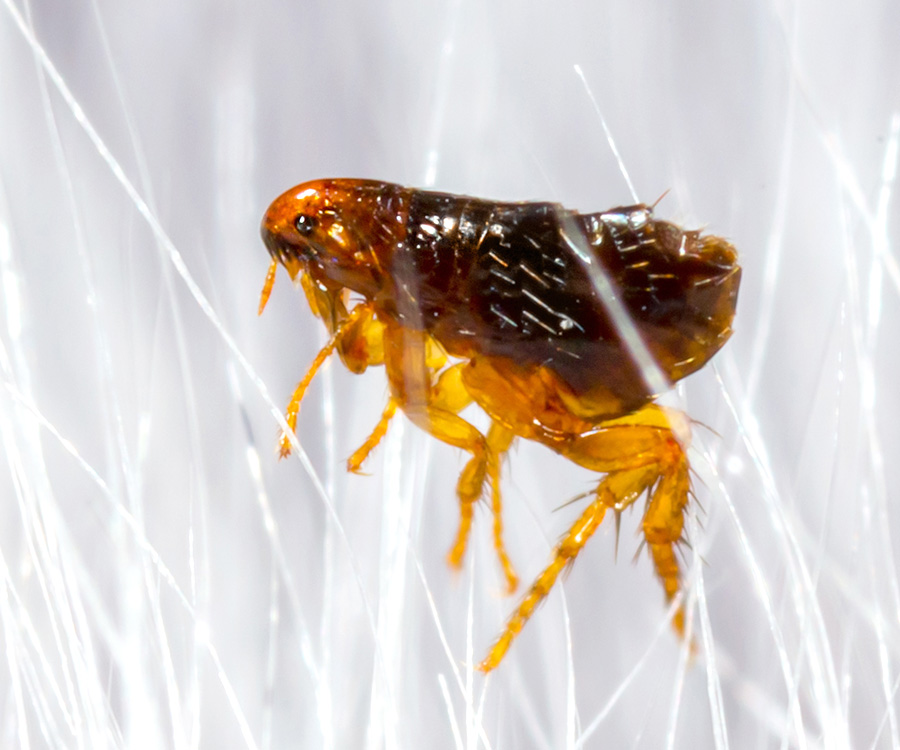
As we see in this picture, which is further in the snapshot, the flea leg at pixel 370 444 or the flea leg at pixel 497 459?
the flea leg at pixel 497 459

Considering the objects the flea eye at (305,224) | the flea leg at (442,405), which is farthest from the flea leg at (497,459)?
the flea eye at (305,224)

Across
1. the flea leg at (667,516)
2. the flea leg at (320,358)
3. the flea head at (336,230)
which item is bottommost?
the flea leg at (667,516)

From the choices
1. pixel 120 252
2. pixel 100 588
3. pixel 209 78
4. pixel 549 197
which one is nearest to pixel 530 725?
pixel 100 588

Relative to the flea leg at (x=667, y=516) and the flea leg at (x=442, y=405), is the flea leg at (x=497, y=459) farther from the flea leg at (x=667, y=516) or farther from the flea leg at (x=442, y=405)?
the flea leg at (x=667, y=516)

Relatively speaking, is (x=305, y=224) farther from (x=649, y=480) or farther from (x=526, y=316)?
(x=649, y=480)

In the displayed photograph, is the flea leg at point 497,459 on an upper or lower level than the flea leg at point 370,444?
lower

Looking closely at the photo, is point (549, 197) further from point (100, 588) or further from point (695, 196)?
point (100, 588)

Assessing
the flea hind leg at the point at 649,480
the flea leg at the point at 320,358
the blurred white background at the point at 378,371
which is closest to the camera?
the flea leg at the point at 320,358
